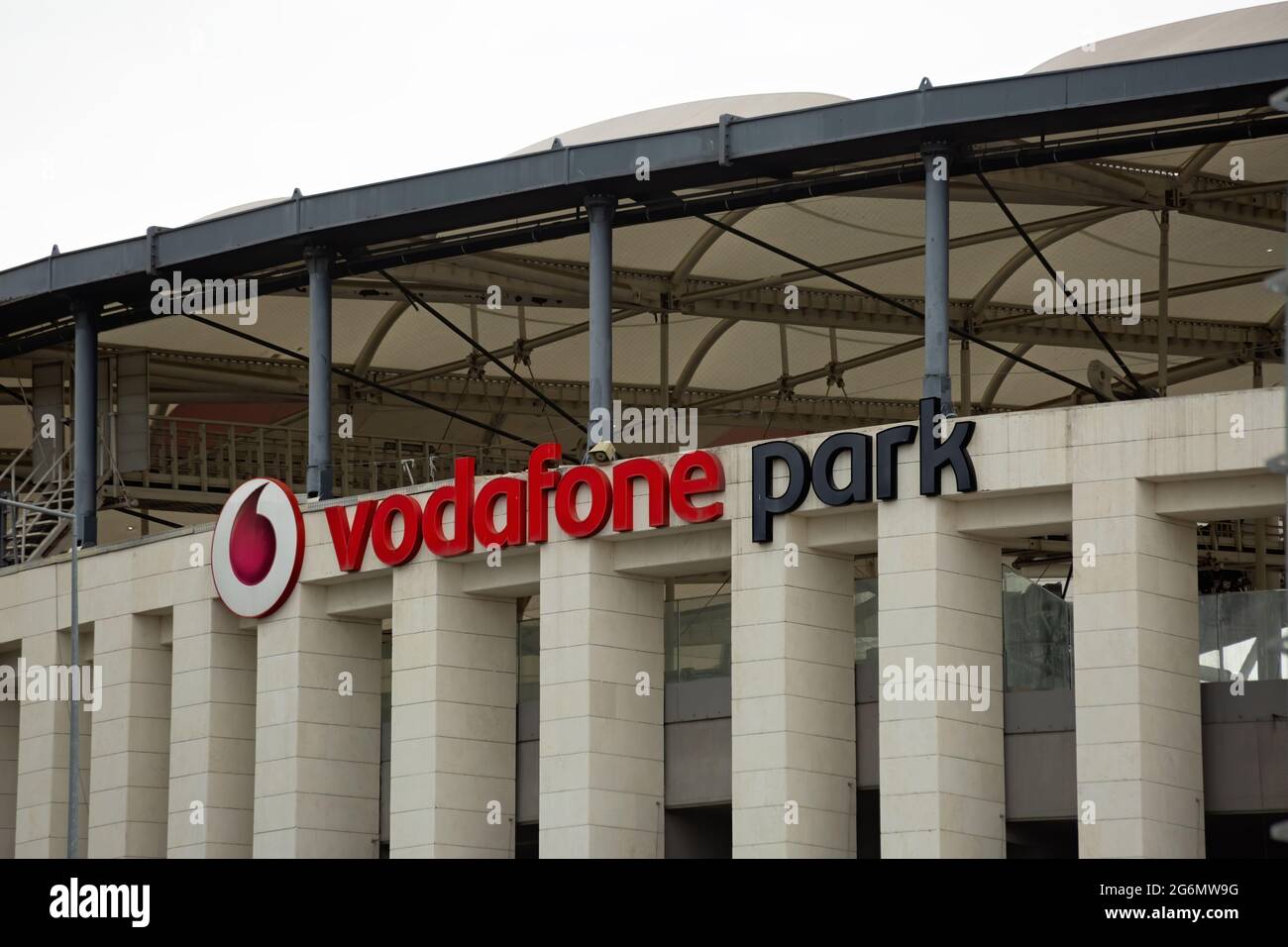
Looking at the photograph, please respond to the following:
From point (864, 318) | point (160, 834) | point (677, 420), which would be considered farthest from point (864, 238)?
point (160, 834)

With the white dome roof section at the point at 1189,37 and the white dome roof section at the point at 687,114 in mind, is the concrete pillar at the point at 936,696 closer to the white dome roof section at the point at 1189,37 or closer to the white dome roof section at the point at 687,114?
the white dome roof section at the point at 1189,37

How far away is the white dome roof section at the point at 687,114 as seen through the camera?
54781 millimetres

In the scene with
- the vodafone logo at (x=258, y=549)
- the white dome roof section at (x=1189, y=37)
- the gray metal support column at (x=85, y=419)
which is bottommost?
the vodafone logo at (x=258, y=549)

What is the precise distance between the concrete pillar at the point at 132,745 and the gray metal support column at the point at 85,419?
294 cm

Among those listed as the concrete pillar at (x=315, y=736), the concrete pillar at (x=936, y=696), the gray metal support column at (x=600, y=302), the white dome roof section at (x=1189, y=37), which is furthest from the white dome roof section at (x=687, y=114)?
the concrete pillar at (x=936, y=696)

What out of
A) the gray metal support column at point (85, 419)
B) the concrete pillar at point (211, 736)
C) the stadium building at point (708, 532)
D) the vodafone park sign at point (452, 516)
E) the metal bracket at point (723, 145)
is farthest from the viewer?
the gray metal support column at point (85, 419)

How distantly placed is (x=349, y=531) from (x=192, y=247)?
748 cm

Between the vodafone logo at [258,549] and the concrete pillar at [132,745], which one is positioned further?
the concrete pillar at [132,745]

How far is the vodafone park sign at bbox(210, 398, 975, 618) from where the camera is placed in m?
A: 39.4

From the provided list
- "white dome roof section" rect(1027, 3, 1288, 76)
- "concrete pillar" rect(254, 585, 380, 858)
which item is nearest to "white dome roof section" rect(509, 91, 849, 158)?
"white dome roof section" rect(1027, 3, 1288, 76)

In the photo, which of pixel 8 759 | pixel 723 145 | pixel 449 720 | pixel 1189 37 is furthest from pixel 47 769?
pixel 1189 37

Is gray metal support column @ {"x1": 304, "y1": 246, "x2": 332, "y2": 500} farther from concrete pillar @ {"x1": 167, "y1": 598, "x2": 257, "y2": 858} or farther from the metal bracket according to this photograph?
the metal bracket

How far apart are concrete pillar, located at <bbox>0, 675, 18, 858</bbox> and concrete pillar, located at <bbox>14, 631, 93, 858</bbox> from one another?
1923mm

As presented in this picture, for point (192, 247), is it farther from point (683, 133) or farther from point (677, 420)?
point (677, 420)
